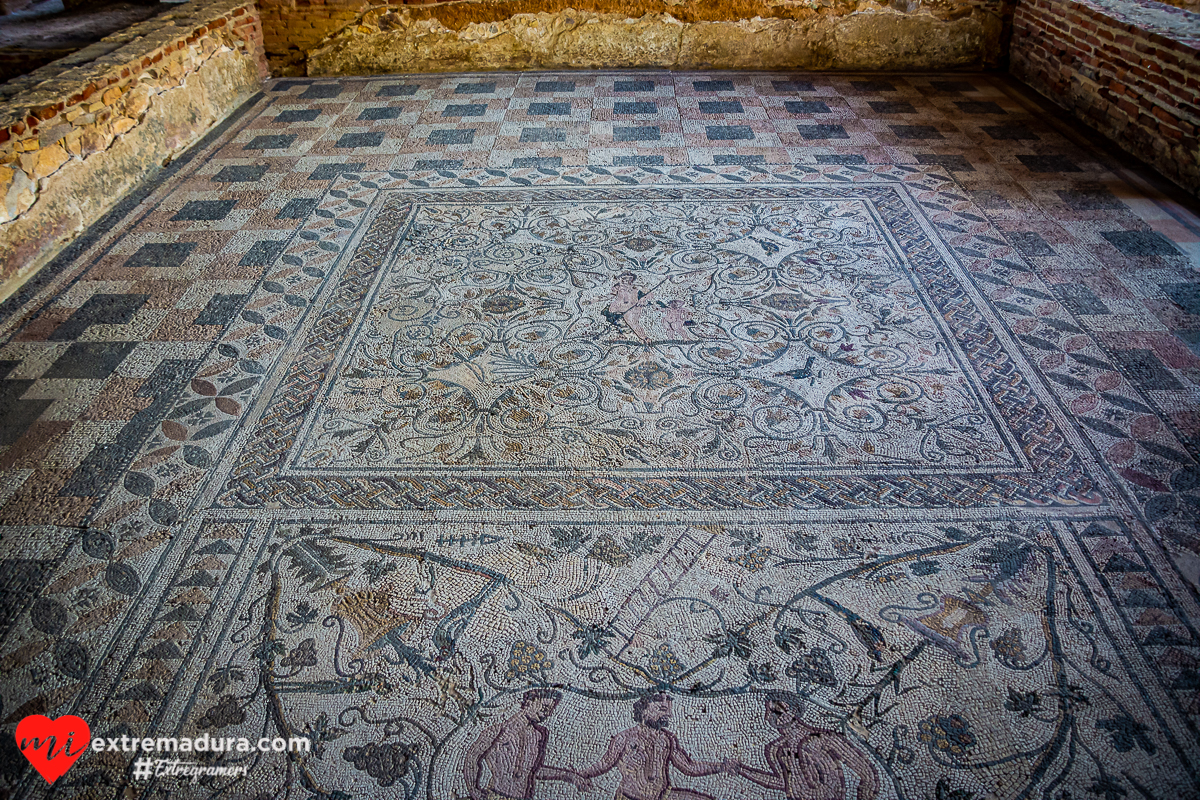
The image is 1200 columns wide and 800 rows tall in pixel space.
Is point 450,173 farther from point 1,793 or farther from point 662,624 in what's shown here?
point 1,793

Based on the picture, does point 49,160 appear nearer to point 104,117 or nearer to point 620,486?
point 104,117

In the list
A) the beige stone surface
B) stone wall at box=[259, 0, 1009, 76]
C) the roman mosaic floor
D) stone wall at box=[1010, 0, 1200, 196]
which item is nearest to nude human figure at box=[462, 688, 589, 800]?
the roman mosaic floor

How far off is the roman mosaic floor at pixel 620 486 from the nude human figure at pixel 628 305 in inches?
1.2

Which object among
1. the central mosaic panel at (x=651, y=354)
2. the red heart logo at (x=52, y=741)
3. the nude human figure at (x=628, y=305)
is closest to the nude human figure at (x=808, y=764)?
the central mosaic panel at (x=651, y=354)

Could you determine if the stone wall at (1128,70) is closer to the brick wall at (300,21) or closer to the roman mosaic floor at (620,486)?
the roman mosaic floor at (620,486)

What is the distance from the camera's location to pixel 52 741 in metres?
1.48

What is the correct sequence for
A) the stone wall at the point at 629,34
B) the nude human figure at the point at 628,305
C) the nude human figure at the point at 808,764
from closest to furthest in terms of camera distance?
the nude human figure at the point at 808,764, the nude human figure at the point at 628,305, the stone wall at the point at 629,34

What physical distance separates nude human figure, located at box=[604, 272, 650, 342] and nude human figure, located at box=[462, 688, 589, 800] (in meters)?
1.39

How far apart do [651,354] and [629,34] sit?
342cm

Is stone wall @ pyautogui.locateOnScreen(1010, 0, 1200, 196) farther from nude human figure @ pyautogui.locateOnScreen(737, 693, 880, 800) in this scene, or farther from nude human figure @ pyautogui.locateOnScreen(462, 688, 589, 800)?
nude human figure @ pyautogui.locateOnScreen(462, 688, 589, 800)

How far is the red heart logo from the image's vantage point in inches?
56.8

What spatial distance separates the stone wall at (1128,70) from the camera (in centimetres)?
341

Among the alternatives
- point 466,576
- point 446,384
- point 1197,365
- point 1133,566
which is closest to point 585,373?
point 446,384

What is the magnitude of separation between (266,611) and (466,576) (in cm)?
46
